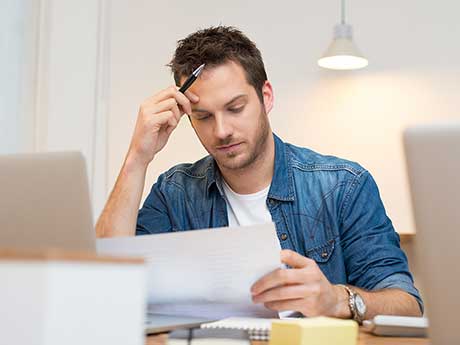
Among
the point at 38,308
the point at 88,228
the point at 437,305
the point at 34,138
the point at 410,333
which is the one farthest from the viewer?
the point at 34,138

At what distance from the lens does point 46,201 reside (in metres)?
0.88

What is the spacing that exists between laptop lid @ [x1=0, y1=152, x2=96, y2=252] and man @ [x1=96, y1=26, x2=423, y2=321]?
0.69m

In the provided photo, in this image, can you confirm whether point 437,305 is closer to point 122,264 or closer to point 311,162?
point 122,264

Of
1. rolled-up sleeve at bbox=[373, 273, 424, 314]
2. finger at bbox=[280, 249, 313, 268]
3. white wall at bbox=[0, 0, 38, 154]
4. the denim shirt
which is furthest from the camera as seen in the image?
white wall at bbox=[0, 0, 38, 154]

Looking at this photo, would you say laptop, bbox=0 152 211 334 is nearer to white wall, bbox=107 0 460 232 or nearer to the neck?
the neck

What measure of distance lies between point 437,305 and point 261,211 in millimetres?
1086

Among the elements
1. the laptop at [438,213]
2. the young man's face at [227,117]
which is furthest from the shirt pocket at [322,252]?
the laptop at [438,213]

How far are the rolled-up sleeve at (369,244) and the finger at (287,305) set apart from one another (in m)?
0.35

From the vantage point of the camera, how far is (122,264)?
52cm

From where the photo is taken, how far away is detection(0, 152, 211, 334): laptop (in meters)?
0.87

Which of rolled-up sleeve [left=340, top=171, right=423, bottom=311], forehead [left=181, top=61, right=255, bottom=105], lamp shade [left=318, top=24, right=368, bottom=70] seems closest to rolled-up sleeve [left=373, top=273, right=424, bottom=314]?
rolled-up sleeve [left=340, top=171, right=423, bottom=311]

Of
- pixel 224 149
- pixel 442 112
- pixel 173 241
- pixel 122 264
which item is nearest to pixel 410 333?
pixel 173 241

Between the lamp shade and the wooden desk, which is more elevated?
the lamp shade

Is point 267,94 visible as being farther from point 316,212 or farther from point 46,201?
point 46,201
